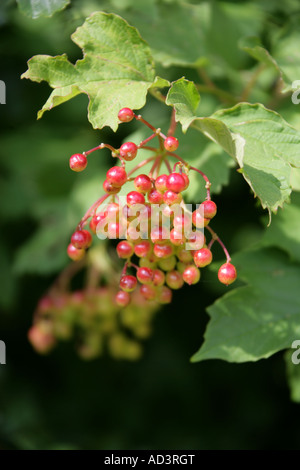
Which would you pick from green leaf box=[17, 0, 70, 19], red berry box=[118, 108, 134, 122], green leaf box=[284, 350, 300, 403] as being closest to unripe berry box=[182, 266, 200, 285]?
red berry box=[118, 108, 134, 122]

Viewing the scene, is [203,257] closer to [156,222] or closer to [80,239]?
[156,222]

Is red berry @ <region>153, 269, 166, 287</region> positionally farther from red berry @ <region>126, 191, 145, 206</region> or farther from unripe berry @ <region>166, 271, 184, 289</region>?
red berry @ <region>126, 191, 145, 206</region>

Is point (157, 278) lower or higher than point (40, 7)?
lower

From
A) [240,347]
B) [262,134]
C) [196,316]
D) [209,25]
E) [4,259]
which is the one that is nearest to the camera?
[262,134]

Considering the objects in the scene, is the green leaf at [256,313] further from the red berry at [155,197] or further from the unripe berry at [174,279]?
the red berry at [155,197]

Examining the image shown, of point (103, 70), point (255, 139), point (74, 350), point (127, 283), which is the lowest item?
point (74, 350)

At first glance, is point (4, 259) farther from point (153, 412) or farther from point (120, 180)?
point (120, 180)

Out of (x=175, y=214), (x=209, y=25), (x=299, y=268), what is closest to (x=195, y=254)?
(x=175, y=214)

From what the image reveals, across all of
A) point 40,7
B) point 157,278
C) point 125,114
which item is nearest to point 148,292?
point 157,278
